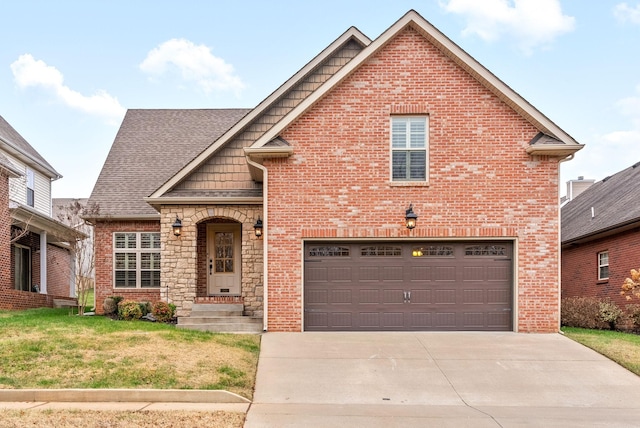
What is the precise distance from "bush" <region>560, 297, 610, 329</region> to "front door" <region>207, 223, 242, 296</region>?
987 centimetres

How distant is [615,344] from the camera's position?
39.7ft

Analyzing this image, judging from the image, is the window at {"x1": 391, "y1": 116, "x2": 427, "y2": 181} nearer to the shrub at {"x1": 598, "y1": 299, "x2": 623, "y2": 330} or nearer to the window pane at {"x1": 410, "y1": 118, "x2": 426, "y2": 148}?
the window pane at {"x1": 410, "y1": 118, "x2": 426, "y2": 148}

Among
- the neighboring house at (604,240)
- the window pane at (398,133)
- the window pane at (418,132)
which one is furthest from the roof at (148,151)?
the neighboring house at (604,240)

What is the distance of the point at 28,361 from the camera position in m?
9.32

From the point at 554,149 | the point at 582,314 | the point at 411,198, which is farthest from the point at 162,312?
the point at 582,314

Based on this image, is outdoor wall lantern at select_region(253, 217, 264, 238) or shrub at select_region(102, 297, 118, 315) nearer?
outdoor wall lantern at select_region(253, 217, 264, 238)

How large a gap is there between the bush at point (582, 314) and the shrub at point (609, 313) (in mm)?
60

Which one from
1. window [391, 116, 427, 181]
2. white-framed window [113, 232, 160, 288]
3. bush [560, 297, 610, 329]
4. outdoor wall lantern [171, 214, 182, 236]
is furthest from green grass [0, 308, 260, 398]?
bush [560, 297, 610, 329]

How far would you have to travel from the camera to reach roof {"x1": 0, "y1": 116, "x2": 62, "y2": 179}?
2127 centimetres

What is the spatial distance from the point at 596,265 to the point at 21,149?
74.1ft

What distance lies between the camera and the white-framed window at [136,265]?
674 inches

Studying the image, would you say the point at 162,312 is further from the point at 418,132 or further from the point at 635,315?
the point at 635,315

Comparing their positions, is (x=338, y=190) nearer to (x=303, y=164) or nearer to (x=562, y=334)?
(x=303, y=164)

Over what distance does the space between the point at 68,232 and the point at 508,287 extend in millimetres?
17768
